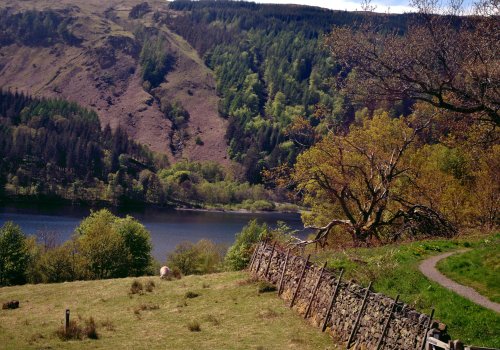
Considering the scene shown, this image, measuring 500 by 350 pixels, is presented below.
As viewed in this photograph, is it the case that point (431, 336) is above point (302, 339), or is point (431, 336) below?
above

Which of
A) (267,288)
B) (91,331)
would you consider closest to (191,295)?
(267,288)

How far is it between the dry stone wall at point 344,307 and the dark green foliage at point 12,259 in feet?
160

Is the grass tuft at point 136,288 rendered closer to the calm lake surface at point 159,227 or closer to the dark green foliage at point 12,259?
the dark green foliage at point 12,259

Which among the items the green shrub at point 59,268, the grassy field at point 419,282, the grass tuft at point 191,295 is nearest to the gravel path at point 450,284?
the grassy field at point 419,282

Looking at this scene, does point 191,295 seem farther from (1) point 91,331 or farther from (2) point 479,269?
(2) point 479,269

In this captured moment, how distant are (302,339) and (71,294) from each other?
23.1 meters

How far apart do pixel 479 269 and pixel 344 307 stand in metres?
6.32

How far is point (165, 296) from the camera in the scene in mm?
38344

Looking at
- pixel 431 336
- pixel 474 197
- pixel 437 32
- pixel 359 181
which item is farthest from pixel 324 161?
pixel 431 336

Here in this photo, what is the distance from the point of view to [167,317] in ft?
107

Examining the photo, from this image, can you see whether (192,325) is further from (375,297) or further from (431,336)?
(431,336)

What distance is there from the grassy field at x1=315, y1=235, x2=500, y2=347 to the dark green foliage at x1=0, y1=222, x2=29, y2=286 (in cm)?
5183

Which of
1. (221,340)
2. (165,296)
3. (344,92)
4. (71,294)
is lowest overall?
(71,294)

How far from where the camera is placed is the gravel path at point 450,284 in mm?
22219
